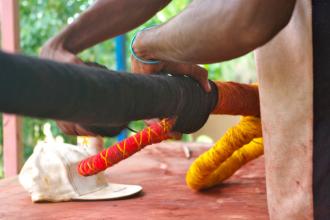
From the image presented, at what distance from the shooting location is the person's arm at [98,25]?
37.8 inches

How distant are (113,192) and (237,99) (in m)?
0.62

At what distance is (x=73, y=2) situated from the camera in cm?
490

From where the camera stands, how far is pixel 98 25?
1057 mm

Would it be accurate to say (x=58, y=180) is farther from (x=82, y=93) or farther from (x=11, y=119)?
(x=82, y=93)

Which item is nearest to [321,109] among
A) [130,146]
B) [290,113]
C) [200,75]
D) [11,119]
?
[290,113]

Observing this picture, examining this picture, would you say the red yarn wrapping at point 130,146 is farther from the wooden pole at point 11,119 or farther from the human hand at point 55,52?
the wooden pole at point 11,119

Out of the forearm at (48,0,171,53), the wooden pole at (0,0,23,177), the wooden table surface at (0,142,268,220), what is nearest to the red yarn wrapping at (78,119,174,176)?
the forearm at (48,0,171,53)

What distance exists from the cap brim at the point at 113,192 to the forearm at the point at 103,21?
0.65 meters

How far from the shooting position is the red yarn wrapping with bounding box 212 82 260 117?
1.10m

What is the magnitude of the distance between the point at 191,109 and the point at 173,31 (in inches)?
5.5

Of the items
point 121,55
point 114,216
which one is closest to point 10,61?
point 114,216

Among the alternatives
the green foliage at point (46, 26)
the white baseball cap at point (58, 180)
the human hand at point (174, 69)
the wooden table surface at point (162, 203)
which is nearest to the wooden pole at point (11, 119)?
the wooden table surface at point (162, 203)

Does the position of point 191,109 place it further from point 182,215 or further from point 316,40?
point 182,215

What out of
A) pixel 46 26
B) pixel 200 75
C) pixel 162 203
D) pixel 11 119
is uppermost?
pixel 46 26
